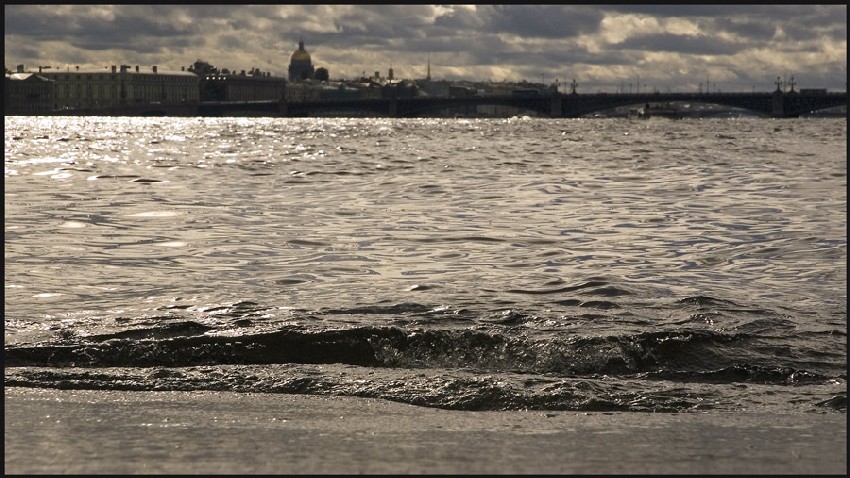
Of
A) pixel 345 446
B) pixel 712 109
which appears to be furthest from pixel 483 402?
pixel 712 109

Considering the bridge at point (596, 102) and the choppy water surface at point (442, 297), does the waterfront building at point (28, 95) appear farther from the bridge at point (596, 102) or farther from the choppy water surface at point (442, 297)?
the choppy water surface at point (442, 297)

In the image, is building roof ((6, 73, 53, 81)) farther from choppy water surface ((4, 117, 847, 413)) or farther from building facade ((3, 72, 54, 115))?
choppy water surface ((4, 117, 847, 413))

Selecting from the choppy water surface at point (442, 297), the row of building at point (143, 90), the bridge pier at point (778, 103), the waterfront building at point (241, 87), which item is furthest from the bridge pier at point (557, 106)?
the choppy water surface at point (442, 297)

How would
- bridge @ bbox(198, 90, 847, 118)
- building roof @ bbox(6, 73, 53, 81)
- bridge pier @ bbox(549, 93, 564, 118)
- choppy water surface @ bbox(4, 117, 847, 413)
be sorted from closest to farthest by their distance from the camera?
1. choppy water surface @ bbox(4, 117, 847, 413)
2. bridge @ bbox(198, 90, 847, 118)
3. bridge pier @ bbox(549, 93, 564, 118)
4. building roof @ bbox(6, 73, 53, 81)

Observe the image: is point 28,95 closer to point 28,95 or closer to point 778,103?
point 28,95

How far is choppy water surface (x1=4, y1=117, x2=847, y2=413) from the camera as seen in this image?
194 inches

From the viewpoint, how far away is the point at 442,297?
24.0 ft

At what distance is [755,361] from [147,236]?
21.6ft

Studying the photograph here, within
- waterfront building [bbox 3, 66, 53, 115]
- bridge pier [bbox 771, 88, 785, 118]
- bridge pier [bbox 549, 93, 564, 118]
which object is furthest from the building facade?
bridge pier [bbox 771, 88, 785, 118]

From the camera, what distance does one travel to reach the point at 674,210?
14.1 m

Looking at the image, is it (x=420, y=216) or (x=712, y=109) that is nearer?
(x=420, y=216)

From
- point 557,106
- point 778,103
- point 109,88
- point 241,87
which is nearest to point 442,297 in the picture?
point 557,106

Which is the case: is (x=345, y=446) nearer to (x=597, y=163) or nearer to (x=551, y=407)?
(x=551, y=407)

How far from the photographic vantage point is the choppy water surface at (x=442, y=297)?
4.94 metres
